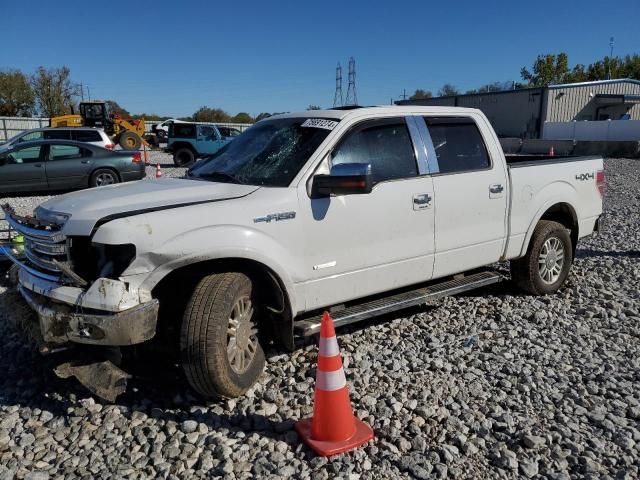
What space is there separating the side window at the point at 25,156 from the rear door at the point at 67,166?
0.93ft

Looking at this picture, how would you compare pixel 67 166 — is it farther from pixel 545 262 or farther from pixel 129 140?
pixel 129 140

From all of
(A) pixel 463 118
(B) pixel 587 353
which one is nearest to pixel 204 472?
(B) pixel 587 353

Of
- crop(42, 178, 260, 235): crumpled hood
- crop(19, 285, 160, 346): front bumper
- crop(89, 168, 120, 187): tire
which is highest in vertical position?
crop(42, 178, 260, 235): crumpled hood

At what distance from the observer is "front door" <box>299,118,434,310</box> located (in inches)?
157

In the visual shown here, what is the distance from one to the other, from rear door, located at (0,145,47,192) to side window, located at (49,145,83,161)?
25 cm

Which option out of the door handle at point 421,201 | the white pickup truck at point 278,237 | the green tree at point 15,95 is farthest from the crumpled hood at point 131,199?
the green tree at point 15,95

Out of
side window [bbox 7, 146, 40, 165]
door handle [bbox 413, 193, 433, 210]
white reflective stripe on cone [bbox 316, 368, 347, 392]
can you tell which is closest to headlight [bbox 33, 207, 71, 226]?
white reflective stripe on cone [bbox 316, 368, 347, 392]

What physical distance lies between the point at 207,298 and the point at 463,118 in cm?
303

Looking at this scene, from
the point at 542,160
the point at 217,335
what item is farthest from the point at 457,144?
the point at 217,335

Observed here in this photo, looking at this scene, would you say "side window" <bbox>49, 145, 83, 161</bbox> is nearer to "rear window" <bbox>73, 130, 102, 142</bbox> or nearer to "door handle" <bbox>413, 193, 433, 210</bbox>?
"rear window" <bbox>73, 130, 102, 142</bbox>

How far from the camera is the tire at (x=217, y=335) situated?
3.39 metres

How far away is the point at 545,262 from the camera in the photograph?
5.80 meters

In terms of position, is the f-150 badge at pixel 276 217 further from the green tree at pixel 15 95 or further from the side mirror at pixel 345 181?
the green tree at pixel 15 95

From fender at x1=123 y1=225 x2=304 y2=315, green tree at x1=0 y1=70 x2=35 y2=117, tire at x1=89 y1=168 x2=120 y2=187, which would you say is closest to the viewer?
fender at x1=123 y1=225 x2=304 y2=315
